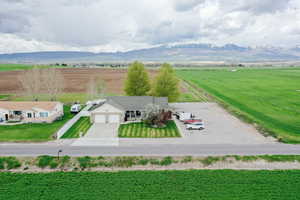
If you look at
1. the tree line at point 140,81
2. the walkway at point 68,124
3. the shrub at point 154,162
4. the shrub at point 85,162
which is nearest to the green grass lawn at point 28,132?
the walkway at point 68,124

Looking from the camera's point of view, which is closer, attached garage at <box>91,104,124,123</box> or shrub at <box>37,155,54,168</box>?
shrub at <box>37,155,54,168</box>

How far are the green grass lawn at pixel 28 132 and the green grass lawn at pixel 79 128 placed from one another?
2.11 m

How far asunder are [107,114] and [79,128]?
201 inches

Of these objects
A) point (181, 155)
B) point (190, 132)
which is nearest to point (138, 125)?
point (190, 132)

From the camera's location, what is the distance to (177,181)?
19609 millimetres

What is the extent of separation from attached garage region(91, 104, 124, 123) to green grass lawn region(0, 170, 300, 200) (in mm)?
16199

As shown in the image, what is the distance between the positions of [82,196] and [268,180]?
16044 mm

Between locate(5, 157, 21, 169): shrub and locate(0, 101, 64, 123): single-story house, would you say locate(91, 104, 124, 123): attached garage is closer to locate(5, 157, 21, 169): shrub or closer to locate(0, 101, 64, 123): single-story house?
locate(0, 101, 64, 123): single-story house

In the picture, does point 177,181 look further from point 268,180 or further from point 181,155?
point 268,180

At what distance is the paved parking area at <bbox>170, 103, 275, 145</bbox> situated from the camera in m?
28.6

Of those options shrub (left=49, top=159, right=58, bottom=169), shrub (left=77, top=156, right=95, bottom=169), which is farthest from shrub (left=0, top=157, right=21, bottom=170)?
shrub (left=77, top=156, right=95, bottom=169)

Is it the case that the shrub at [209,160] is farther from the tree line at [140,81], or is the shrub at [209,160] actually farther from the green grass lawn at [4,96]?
the green grass lawn at [4,96]

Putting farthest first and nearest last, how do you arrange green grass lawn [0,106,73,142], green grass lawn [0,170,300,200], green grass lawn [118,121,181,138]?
green grass lawn [118,121,181,138], green grass lawn [0,106,73,142], green grass lawn [0,170,300,200]

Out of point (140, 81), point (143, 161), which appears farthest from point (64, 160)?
point (140, 81)
